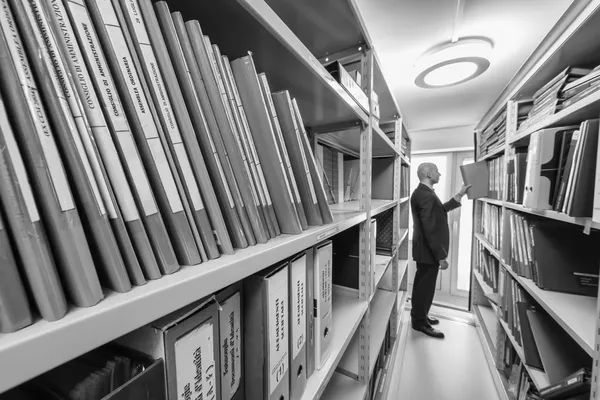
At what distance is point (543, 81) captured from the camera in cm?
123

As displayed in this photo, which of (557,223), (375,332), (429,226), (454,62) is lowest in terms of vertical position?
(375,332)

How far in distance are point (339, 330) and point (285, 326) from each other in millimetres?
388

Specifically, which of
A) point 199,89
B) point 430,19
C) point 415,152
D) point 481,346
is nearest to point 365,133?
point 199,89

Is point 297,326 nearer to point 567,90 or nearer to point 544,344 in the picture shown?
point 544,344

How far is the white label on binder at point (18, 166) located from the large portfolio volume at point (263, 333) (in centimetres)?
30

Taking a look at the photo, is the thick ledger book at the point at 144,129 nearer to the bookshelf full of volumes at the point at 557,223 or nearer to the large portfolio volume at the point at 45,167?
the large portfolio volume at the point at 45,167

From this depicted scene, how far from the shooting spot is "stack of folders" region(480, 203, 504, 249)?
176 cm

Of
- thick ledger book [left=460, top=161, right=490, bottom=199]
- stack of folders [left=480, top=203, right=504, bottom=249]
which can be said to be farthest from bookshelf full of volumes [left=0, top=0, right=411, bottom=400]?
thick ledger book [left=460, top=161, right=490, bottom=199]

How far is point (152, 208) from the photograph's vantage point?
0.92 ft

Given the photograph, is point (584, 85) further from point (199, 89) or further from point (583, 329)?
point (199, 89)

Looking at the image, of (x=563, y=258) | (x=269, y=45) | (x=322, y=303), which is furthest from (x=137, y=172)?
(x=563, y=258)

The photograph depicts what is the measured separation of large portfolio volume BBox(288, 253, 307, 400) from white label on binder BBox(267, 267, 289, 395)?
0.9 inches

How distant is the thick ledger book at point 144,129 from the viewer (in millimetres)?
269

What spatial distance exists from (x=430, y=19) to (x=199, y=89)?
1.45 m
